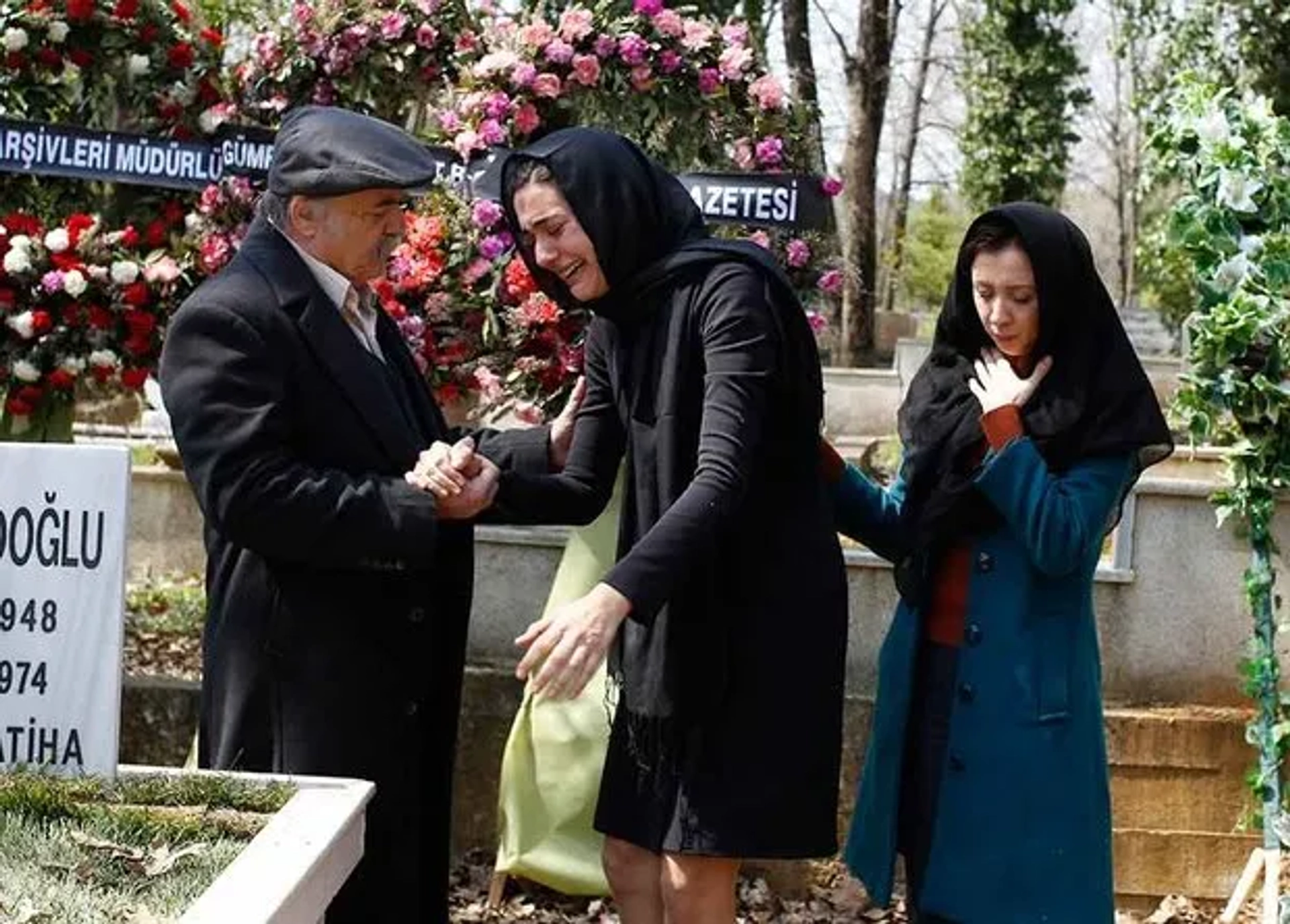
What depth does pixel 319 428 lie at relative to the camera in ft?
10.9

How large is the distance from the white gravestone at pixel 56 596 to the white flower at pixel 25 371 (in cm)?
Answer: 302

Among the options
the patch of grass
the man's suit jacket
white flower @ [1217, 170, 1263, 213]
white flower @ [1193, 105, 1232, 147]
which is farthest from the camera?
the patch of grass

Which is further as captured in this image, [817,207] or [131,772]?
[817,207]

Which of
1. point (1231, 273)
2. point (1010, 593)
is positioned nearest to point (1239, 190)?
point (1231, 273)

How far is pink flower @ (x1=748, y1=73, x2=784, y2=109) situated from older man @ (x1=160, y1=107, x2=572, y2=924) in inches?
83.0

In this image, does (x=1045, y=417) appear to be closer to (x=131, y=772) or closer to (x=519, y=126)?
(x=131, y=772)

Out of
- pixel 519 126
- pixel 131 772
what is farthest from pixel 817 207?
pixel 131 772

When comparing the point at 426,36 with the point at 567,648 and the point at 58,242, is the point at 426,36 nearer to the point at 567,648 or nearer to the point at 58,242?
the point at 58,242

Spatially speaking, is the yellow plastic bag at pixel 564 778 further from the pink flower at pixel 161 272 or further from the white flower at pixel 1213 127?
the white flower at pixel 1213 127

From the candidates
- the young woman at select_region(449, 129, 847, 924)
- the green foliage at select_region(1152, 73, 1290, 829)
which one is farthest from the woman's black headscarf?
the green foliage at select_region(1152, 73, 1290, 829)

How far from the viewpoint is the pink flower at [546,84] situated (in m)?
5.29

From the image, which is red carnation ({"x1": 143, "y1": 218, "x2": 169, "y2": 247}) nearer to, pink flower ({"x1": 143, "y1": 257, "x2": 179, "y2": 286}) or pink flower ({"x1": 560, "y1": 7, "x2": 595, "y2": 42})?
pink flower ({"x1": 143, "y1": 257, "x2": 179, "y2": 286})

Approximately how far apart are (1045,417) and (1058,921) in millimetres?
842

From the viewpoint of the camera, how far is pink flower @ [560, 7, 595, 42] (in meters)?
5.30
